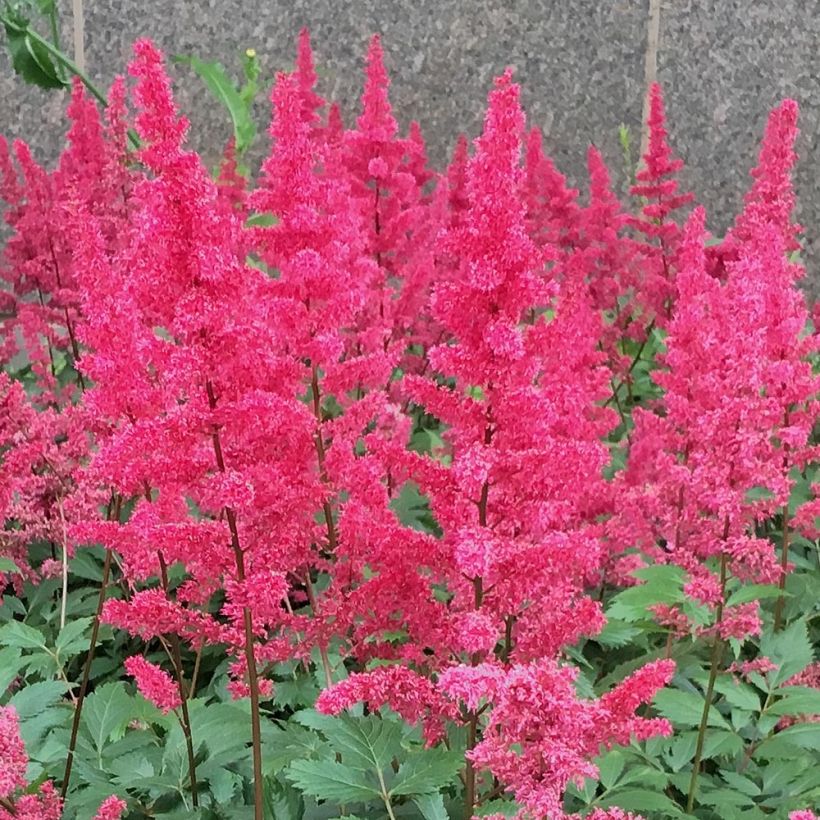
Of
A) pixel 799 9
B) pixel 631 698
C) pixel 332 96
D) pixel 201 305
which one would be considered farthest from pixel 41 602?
pixel 799 9

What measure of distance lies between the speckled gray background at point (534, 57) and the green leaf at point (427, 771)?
3397 millimetres

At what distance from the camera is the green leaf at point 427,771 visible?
3.76 ft

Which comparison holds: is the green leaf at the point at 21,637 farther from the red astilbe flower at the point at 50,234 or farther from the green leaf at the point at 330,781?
the red astilbe flower at the point at 50,234

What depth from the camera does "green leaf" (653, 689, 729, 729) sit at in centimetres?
162

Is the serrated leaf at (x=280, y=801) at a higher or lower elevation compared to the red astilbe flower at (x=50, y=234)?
lower

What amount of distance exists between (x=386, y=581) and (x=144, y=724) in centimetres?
80

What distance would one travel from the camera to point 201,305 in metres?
0.99

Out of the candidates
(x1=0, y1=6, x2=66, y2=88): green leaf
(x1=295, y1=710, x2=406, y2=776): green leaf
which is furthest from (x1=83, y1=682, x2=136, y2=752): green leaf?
(x1=0, y1=6, x2=66, y2=88): green leaf

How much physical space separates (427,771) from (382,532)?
279mm

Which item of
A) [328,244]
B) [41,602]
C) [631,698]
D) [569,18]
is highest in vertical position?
[569,18]

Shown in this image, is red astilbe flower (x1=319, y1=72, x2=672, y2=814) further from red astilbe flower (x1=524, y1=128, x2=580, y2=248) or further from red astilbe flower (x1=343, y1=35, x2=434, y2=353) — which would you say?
red astilbe flower (x1=524, y1=128, x2=580, y2=248)

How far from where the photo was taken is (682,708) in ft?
5.38

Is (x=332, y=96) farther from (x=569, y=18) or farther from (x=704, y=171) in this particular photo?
(x=704, y=171)

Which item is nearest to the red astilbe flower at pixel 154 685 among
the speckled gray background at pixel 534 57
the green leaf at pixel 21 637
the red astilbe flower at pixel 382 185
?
the green leaf at pixel 21 637
